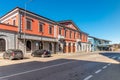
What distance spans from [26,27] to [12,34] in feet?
12.0

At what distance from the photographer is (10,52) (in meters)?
18.1

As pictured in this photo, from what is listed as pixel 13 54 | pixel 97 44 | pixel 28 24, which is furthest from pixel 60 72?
pixel 97 44

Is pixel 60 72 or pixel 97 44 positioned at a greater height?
pixel 97 44

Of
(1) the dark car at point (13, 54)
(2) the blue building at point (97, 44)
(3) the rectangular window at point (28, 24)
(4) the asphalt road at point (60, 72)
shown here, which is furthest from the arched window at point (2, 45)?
(2) the blue building at point (97, 44)

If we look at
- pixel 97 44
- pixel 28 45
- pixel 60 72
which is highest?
pixel 28 45

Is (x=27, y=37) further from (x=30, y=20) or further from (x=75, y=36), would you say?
(x=75, y=36)

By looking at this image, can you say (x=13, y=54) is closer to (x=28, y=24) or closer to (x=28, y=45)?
(x=28, y=45)

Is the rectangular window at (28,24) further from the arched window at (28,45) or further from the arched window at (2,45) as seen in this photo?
the arched window at (2,45)

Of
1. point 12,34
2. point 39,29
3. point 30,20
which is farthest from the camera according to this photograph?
point 39,29

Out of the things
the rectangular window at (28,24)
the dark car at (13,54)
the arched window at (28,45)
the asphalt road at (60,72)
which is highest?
the rectangular window at (28,24)

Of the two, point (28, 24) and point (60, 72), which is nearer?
point (60, 72)

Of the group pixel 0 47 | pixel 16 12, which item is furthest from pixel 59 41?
pixel 0 47

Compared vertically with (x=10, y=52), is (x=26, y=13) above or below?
above

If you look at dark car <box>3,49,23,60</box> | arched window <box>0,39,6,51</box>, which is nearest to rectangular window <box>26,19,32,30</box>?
arched window <box>0,39,6,51</box>
